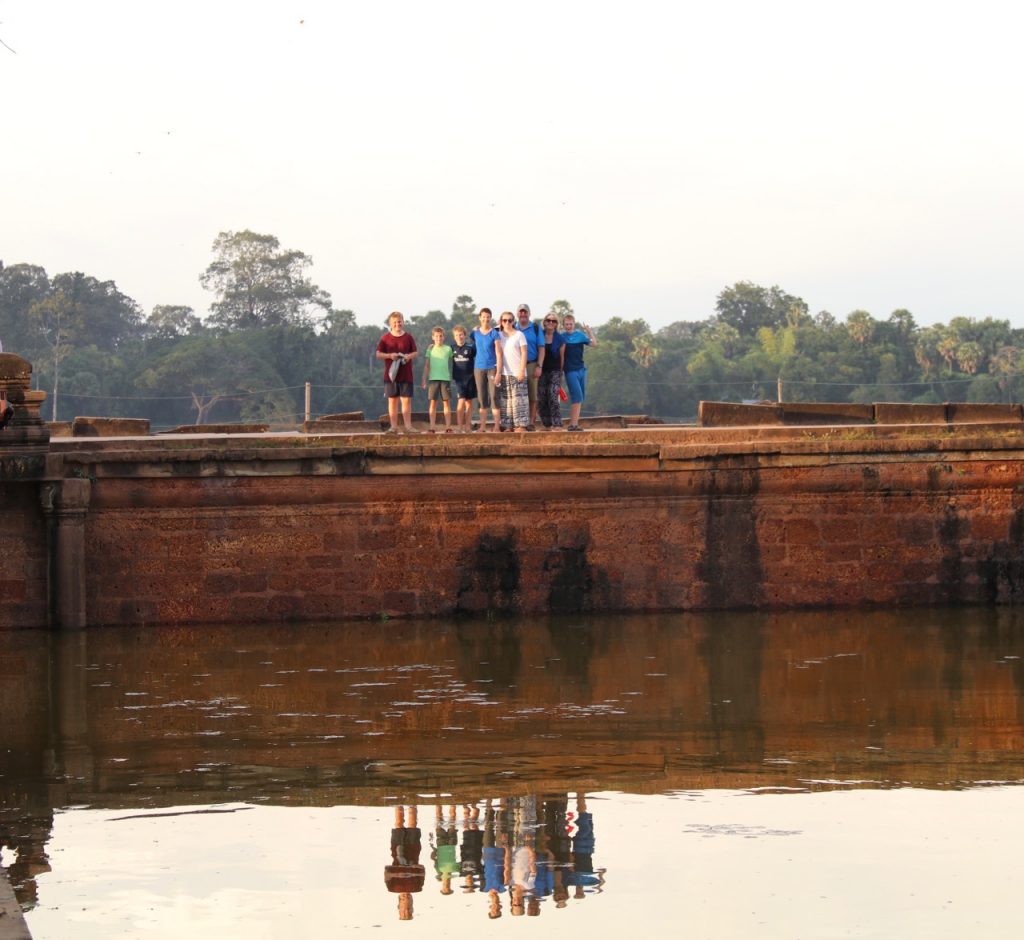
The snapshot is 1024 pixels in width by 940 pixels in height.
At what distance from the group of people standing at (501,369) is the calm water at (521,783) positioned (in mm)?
3293

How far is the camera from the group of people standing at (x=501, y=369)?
57.1ft

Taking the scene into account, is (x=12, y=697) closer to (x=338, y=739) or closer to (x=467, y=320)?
(x=338, y=739)

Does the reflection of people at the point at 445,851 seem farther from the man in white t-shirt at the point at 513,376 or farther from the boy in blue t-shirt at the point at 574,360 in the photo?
the boy in blue t-shirt at the point at 574,360

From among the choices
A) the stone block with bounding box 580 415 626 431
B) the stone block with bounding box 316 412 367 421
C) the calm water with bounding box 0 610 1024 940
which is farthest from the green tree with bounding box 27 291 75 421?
the calm water with bounding box 0 610 1024 940

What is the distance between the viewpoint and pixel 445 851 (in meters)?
7.94

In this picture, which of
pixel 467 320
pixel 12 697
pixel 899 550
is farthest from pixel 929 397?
pixel 12 697

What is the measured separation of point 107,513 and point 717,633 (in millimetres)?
5205

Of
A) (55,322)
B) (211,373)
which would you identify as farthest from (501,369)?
(55,322)

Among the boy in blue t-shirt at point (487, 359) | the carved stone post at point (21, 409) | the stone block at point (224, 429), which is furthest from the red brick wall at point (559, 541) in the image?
the stone block at point (224, 429)

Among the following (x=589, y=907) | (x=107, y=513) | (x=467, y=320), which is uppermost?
(x=467, y=320)

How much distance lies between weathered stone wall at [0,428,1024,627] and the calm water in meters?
1.03

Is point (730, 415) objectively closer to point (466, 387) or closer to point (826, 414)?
point (826, 414)

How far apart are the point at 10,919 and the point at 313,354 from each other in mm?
80663

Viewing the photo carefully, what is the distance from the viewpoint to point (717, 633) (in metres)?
14.9
